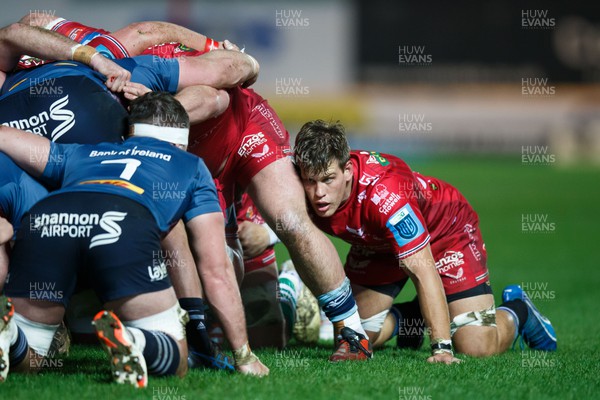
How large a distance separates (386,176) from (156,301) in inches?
83.5

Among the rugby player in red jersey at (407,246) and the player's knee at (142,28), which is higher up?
the player's knee at (142,28)

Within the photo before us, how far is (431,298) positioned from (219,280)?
153 cm

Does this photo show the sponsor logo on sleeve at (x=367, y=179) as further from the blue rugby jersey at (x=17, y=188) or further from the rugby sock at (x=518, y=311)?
the blue rugby jersey at (x=17, y=188)

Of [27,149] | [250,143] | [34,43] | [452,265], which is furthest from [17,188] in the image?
[452,265]

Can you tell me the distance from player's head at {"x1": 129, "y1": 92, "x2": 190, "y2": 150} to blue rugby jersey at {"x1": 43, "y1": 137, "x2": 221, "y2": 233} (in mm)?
91

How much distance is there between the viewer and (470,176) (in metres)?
25.8

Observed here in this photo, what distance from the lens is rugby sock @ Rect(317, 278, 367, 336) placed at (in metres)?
6.04

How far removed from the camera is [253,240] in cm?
750

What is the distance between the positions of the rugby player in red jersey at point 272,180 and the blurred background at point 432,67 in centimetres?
2325

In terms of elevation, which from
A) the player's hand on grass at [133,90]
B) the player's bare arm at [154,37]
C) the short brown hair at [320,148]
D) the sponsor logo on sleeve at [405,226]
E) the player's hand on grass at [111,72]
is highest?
the player's bare arm at [154,37]

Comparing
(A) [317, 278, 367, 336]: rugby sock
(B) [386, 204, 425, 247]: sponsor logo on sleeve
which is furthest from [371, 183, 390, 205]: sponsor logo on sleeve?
(A) [317, 278, 367, 336]: rugby sock

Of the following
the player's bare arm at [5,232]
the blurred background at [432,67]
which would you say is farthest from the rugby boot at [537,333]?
the blurred background at [432,67]

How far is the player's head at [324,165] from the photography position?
595 centimetres

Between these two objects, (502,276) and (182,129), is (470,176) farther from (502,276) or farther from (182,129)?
(182,129)
